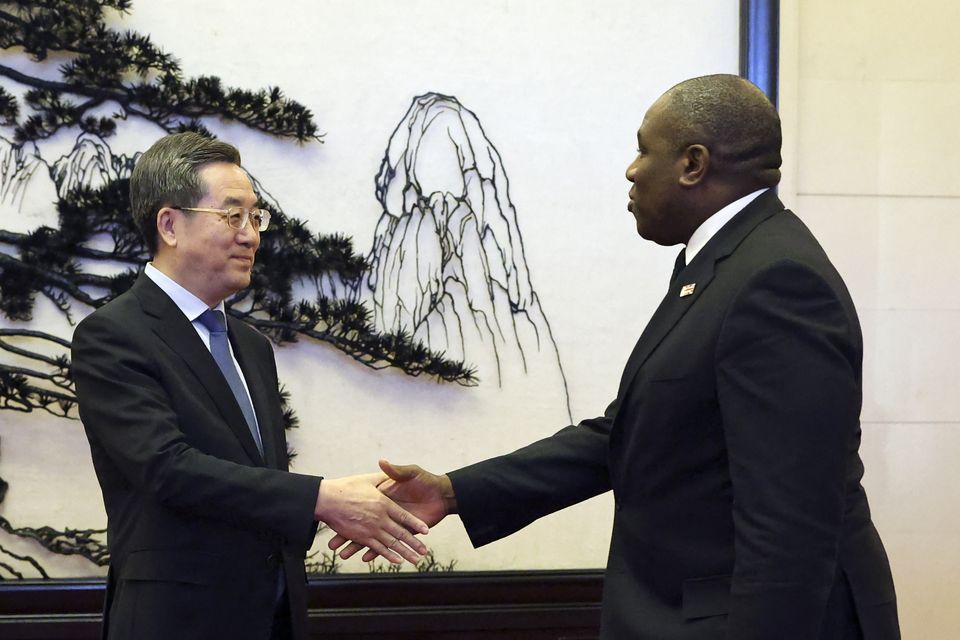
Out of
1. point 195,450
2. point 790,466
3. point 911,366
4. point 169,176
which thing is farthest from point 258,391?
point 911,366

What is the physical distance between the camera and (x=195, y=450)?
208 cm

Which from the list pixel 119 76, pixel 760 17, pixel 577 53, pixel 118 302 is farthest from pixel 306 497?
pixel 760 17

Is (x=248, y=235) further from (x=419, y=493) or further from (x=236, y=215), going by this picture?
(x=419, y=493)

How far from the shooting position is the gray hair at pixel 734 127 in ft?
5.92

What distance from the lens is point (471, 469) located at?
2.37 meters

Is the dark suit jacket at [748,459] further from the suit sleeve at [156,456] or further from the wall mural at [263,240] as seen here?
the wall mural at [263,240]

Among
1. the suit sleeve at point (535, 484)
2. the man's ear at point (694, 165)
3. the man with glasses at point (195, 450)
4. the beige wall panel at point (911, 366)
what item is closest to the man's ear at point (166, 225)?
the man with glasses at point (195, 450)

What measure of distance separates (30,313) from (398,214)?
1.13 m

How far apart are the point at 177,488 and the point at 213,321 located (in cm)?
45

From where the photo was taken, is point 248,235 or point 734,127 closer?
point 734,127

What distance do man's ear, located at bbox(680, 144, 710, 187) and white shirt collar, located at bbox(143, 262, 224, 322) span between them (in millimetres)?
1089

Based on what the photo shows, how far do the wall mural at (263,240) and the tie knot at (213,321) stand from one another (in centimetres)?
85

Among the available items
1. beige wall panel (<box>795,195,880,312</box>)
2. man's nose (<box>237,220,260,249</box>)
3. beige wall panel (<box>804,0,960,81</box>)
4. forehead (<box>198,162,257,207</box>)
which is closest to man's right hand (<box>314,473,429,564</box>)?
man's nose (<box>237,220,260,249</box>)

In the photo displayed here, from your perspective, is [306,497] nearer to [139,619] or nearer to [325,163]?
[139,619]
